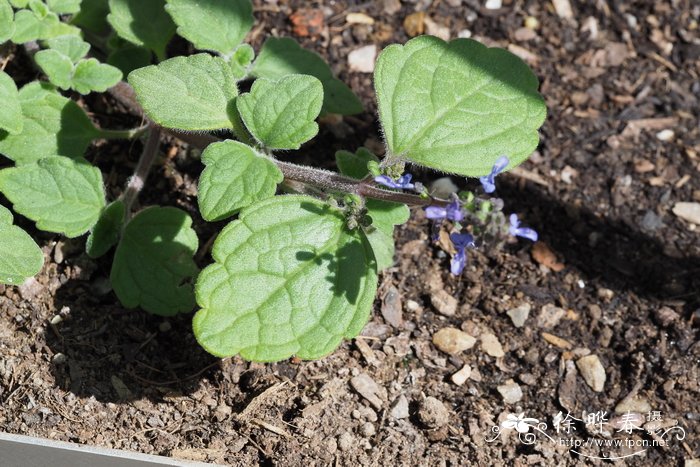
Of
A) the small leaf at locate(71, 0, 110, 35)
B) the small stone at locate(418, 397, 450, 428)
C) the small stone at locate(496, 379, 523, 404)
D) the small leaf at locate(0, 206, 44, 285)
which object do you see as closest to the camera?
the small leaf at locate(0, 206, 44, 285)

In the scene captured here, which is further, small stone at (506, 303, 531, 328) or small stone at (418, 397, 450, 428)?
small stone at (506, 303, 531, 328)

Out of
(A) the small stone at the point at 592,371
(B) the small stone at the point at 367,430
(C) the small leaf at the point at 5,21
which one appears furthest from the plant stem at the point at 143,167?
(A) the small stone at the point at 592,371

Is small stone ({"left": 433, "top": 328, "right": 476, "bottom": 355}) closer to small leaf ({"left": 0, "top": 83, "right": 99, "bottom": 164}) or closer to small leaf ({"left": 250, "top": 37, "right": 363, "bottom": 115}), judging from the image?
small leaf ({"left": 250, "top": 37, "right": 363, "bottom": 115})

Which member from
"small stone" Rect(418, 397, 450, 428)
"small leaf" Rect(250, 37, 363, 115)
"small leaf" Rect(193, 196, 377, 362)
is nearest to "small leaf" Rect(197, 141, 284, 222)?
"small leaf" Rect(193, 196, 377, 362)

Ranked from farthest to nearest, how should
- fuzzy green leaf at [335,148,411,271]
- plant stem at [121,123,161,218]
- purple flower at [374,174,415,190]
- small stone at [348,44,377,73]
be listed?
1. small stone at [348,44,377,73]
2. plant stem at [121,123,161,218]
3. fuzzy green leaf at [335,148,411,271]
4. purple flower at [374,174,415,190]

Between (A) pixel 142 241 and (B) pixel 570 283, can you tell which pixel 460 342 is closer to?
(B) pixel 570 283

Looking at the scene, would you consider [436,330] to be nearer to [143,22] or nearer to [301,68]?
[301,68]

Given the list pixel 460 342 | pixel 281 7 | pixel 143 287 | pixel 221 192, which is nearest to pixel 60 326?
pixel 143 287
